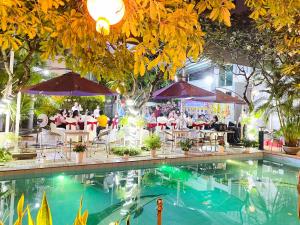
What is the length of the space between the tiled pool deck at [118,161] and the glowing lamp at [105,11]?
654 centimetres

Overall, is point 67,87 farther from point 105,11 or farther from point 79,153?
point 105,11

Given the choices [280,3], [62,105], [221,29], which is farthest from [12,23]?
[62,105]

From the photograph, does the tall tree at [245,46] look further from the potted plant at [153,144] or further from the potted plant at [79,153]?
the potted plant at [79,153]

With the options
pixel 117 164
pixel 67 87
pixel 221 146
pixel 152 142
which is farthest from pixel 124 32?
pixel 221 146

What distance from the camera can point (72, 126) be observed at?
1177 centimetres

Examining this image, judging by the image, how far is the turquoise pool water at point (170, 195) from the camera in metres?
5.73

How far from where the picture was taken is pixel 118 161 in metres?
9.17

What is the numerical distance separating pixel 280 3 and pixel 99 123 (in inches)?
439

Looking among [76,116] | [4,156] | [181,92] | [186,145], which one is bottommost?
[4,156]

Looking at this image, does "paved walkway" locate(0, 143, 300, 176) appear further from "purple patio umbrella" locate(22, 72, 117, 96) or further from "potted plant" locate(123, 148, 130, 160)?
"purple patio umbrella" locate(22, 72, 117, 96)

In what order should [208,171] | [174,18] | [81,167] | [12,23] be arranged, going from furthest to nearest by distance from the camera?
1. [208,171]
2. [81,167]
3. [12,23]
4. [174,18]

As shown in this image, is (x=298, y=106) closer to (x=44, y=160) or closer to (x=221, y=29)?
(x=221, y=29)

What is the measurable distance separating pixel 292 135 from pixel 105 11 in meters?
11.9

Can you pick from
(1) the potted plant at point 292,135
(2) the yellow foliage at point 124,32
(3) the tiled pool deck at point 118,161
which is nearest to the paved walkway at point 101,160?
(3) the tiled pool deck at point 118,161
